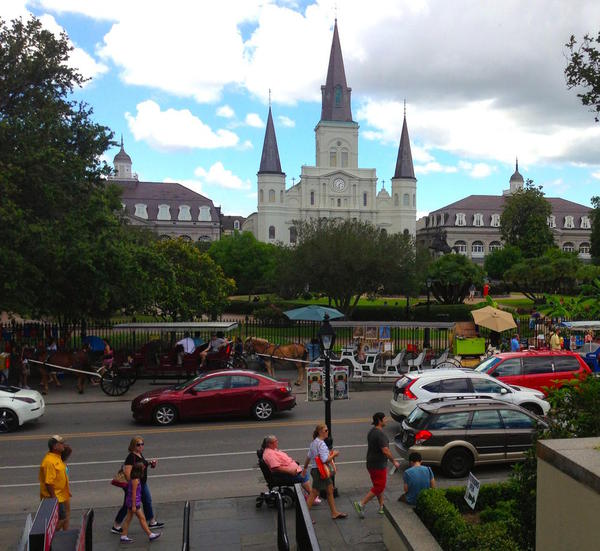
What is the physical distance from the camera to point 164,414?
47.7 ft

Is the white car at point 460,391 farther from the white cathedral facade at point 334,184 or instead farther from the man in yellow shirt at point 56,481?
the white cathedral facade at point 334,184

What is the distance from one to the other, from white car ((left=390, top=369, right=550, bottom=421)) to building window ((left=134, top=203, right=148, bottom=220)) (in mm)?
92278

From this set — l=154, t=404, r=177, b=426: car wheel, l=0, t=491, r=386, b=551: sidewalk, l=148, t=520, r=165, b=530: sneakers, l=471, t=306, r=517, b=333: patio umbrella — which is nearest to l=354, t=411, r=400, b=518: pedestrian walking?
l=0, t=491, r=386, b=551: sidewalk

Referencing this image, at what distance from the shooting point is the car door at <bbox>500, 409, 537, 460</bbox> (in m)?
10.8

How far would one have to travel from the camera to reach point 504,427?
1080 centimetres

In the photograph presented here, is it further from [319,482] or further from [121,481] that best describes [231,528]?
[121,481]

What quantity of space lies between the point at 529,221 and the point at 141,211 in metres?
62.7

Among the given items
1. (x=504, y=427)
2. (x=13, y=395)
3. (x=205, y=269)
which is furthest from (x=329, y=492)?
(x=205, y=269)

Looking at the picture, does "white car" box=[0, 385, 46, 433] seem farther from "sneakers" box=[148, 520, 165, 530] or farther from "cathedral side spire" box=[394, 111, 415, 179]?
"cathedral side spire" box=[394, 111, 415, 179]

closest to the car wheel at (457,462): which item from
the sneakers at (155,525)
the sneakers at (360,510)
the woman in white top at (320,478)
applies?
the sneakers at (360,510)

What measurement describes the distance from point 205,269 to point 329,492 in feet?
76.5

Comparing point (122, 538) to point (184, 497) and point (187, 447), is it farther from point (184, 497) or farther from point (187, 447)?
point (187, 447)

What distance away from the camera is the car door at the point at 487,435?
419 inches

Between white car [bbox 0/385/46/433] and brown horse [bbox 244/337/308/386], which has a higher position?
brown horse [bbox 244/337/308/386]
